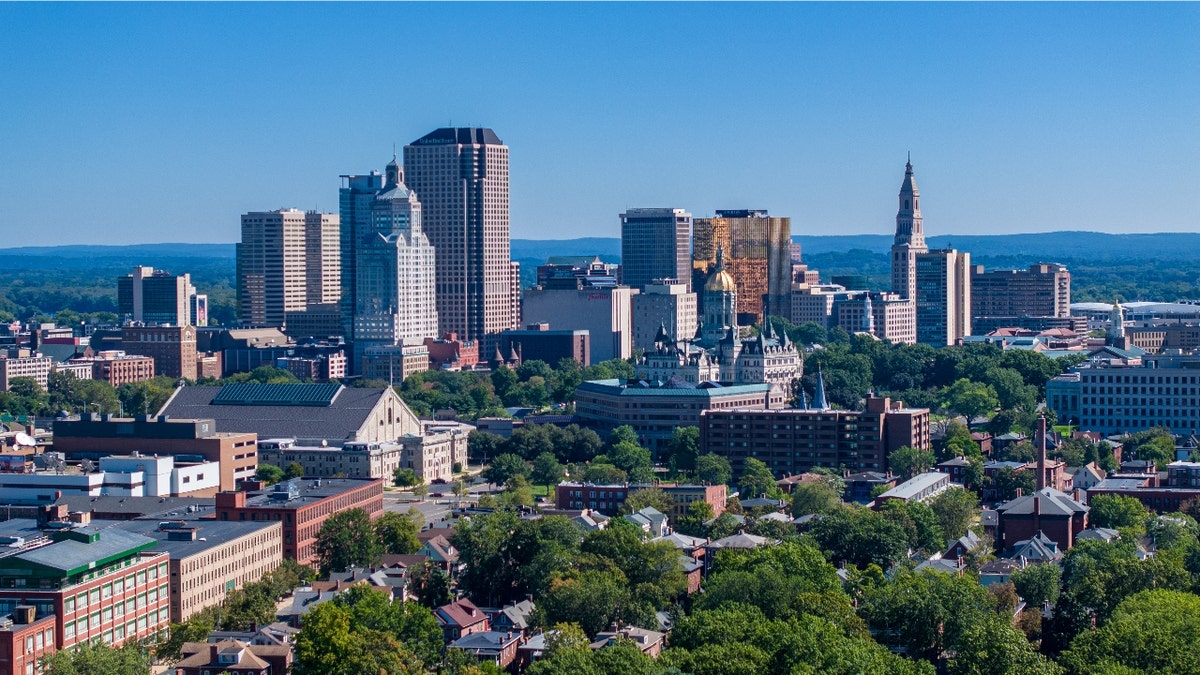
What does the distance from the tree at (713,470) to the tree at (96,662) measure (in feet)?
199

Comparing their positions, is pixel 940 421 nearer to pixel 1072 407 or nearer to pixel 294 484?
pixel 1072 407

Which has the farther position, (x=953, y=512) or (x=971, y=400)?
(x=971, y=400)

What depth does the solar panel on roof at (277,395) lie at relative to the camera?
6225 inches

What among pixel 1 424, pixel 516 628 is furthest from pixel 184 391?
pixel 516 628

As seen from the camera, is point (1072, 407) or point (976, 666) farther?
point (1072, 407)

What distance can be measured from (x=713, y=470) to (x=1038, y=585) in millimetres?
45668


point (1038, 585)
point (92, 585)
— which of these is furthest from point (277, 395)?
point (1038, 585)

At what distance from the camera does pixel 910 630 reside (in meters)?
85.2

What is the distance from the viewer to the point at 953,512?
11306cm

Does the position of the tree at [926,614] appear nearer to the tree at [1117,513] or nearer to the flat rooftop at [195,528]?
the tree at [1117,513]

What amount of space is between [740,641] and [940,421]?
87.6 m

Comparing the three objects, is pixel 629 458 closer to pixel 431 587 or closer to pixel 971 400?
pixel 971 400

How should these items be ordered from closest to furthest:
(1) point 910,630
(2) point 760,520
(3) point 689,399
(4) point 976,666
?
(4) point 976,666
(1) point 910,630
(2) point 760,520
(3) point 689,399

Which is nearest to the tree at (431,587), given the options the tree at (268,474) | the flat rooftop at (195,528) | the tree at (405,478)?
the flat rooftop at (195,528)
